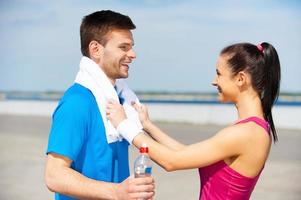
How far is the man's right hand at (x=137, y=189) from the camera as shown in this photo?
2346 millimetres

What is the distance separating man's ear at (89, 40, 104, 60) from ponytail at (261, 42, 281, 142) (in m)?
0.87

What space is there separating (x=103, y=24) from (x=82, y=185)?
0.88 meters

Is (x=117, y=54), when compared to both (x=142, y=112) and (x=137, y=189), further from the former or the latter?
(x=137, y=189)

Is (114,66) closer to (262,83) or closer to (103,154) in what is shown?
(103,154)

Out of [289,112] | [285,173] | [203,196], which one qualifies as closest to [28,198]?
[285,173]

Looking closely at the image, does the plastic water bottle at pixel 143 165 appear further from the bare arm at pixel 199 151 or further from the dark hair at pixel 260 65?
the dark hair at pixel 260 65

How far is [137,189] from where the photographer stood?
2.34m

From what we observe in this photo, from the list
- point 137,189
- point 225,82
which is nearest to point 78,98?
point 137,189

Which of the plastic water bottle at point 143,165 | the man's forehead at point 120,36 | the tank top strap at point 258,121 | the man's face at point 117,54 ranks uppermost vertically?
the man's forehead at point 120,36

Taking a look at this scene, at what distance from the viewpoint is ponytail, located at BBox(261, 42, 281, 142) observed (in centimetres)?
304

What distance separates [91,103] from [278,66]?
1.04 meters

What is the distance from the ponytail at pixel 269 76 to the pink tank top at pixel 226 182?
0.41 ft

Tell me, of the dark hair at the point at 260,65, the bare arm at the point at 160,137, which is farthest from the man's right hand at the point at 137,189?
the bare arm at the point at 160,137

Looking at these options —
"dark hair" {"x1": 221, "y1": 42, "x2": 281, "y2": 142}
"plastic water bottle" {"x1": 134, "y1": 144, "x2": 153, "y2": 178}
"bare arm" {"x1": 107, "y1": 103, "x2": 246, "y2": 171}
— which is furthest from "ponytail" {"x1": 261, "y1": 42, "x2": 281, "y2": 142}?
"plastic water bottle" {"x1": 134, "y1": 144, "x2": 153, "y2": 178}
